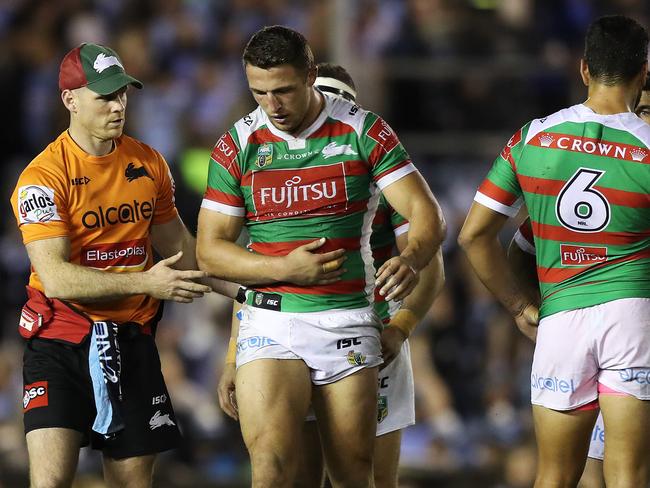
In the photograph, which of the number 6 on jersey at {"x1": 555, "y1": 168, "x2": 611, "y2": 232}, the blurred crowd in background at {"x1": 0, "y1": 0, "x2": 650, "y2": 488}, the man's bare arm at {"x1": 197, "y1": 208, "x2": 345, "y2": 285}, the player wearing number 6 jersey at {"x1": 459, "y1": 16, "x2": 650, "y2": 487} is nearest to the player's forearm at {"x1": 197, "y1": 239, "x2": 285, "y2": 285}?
the man's bare arm at {"x1": 197, "y1": 208, "x2": 345, "y2": 285}

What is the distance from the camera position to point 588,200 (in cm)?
517

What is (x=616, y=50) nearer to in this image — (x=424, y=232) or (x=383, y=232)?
(x=424, y=232)

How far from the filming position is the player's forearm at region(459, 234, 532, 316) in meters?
5.56

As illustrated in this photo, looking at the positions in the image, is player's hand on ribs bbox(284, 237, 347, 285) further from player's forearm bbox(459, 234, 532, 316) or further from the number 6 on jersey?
the number 6 on jersey

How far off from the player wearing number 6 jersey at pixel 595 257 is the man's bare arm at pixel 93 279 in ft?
4.99

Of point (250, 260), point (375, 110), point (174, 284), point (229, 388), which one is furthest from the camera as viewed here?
point (375, 110)

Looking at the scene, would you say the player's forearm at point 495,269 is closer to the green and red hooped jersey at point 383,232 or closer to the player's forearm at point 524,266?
the player's forearm at point 524,266

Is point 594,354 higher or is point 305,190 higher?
point 305,190

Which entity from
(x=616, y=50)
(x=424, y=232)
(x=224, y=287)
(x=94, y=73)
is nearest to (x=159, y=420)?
(x=224, y=287)

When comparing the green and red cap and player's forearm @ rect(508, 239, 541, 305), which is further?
player's forearm @ rect(508, 239, 541, 305)

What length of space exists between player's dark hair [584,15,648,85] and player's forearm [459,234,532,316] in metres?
0.87

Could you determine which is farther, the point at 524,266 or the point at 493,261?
the point at 524,266

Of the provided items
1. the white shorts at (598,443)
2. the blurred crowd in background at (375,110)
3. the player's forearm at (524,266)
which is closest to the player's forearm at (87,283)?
the player's forearm at (524,266)

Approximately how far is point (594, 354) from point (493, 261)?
2.13 ft
